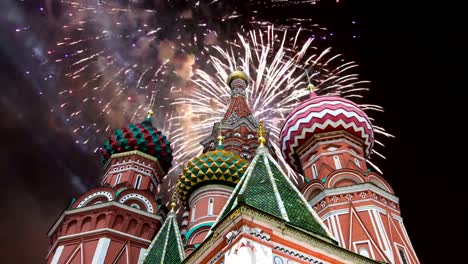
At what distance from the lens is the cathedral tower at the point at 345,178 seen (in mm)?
16156

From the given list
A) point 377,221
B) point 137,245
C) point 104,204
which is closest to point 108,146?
point 104,204

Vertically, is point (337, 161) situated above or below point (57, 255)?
above

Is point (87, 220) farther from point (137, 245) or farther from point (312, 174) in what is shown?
point (312, 174)

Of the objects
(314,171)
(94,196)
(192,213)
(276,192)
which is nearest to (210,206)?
(192,213)

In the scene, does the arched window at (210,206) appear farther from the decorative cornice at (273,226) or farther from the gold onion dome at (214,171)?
the decorative cornice at (273,226)

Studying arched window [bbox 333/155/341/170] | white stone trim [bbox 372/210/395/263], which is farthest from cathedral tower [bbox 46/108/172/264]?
white stone trim [bbox 372/210/395/263]

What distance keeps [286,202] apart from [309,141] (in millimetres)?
11641

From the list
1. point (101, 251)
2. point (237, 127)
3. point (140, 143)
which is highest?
point (237, 127)

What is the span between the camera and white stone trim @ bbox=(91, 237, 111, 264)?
17.9 meters

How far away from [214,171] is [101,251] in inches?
217

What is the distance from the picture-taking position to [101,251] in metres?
18.3

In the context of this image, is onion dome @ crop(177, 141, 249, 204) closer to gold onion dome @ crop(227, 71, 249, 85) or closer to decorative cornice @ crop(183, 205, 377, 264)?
gold onion dome @ crop(227, 71, 249, 85)

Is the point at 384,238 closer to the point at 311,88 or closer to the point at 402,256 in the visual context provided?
the point at 402,256

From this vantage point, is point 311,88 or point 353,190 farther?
point 311,88
